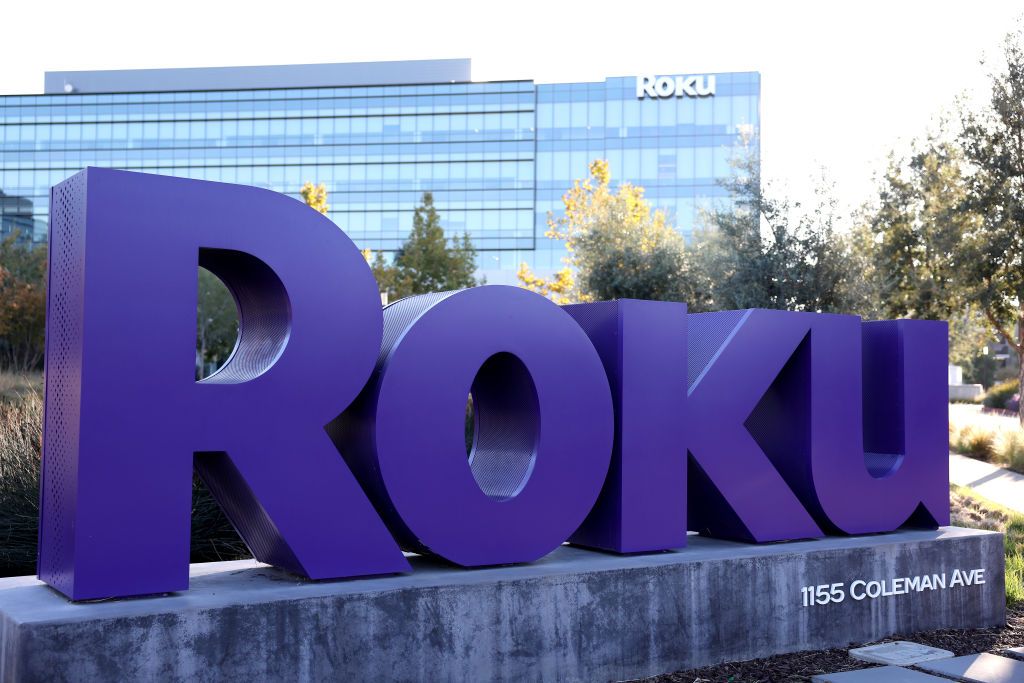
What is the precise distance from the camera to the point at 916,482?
22.7ft

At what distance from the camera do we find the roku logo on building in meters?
57.5

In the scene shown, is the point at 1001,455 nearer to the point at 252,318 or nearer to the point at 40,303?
the point at 252,318

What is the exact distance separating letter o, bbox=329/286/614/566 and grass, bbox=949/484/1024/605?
4.43m

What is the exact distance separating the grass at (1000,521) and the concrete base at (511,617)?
1.31 meters

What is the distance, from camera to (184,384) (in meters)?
4.25

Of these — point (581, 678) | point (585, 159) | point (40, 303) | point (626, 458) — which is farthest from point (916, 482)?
point (585, 159)

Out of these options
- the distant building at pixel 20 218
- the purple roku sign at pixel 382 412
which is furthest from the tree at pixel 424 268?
the distant building at pixel 20 218

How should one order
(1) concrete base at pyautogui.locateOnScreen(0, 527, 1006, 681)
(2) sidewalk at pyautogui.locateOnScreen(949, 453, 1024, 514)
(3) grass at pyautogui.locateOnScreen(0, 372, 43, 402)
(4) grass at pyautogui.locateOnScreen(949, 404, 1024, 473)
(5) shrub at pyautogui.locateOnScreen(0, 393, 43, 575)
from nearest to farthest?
1. (1) concrete base at pyautogui.locateOnScreen(0, 527, 1006, 681)
2. (5) shrub at pyautogui.locateOnScreen(0, 393, 43, 575)
3. (3) grass at pyautogui.locateOnScreen(0, 372, 43, 402)
4. (2) sidewalk at pyautogui.locateOnScreen(949, 453, 1024, 514)
5. (4) grass at pyautogui.locateOnScreen(949, 404, 1024, 473)

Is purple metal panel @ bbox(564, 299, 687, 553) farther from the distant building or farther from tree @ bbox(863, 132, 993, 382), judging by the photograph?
the distant building

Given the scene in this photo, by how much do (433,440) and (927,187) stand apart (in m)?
18.6

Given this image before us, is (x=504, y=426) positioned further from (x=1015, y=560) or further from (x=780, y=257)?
(x=780, y=257)

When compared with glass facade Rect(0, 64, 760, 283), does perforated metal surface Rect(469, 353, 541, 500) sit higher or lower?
lower

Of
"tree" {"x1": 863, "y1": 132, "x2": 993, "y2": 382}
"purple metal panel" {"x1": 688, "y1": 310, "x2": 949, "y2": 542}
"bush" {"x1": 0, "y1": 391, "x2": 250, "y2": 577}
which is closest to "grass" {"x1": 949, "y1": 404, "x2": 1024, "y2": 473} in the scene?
"tree" {"x1": 863, "y1": 132, "x2": 993, "y2": 382}

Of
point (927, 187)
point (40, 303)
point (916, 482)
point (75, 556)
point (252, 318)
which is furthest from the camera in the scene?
point (40, 303)
